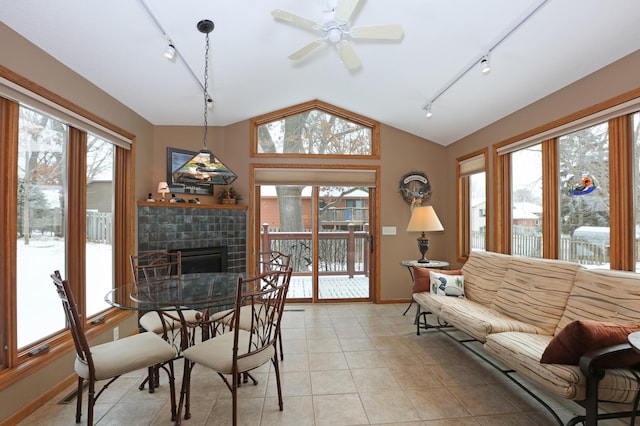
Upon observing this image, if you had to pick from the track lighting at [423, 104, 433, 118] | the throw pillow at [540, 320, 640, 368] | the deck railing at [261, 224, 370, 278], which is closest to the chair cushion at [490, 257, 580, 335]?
the throw pillow at [540, 320, 640, 368]

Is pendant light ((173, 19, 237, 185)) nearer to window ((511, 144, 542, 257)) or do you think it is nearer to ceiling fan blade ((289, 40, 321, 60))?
ceiling fan blade ((289, 40, 321, 60))

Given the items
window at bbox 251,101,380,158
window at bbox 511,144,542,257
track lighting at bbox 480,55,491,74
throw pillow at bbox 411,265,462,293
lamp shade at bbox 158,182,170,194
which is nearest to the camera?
track lighting at bbox 480,55,491,74

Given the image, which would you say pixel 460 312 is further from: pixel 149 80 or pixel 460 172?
pixel 149 80

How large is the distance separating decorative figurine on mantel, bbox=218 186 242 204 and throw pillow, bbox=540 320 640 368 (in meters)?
3.84

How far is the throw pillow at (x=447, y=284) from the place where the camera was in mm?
3344

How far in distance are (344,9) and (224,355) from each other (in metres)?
2.30

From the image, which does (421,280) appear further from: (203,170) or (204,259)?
(204,259)

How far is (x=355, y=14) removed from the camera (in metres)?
2.51

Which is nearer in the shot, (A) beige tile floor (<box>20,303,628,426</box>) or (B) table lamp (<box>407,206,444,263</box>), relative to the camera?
(A) beige tile floor (<box>20,303,628,426</box>)

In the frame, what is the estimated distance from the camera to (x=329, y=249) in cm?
486

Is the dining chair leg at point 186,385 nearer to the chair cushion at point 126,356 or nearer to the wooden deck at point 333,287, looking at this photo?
the chair cushion at point 126,356

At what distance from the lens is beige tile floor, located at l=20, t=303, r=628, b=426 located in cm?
203

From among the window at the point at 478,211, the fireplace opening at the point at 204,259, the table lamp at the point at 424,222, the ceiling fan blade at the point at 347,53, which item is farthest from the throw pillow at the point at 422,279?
the fireplace opening at the point at 204,259

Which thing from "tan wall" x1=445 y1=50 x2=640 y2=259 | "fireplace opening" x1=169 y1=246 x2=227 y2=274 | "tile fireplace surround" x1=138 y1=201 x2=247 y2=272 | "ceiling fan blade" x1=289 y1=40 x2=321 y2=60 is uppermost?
"ceiling fan blade" x1=289 y1=40 x2=321 y2=60
